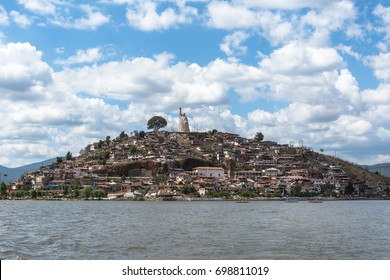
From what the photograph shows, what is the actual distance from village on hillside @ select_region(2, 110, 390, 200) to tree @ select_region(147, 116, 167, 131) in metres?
1.42

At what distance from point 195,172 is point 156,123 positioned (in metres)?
47.6

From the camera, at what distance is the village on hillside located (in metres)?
125

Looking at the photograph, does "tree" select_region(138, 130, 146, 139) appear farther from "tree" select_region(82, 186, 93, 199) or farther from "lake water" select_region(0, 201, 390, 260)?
"lake water" select_region(0, 201, 390, 260)

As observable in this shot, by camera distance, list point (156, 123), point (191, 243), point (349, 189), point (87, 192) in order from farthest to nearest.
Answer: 1. point (156, 123)
2. point (349, 189)
3. point (87, 192)
4. point (191, 243)

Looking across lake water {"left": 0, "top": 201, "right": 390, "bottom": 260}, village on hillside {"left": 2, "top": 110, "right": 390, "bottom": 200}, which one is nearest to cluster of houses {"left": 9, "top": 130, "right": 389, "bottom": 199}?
village on hillside {"left": 2, "top": 110, "right": 390, "bottom": 200}

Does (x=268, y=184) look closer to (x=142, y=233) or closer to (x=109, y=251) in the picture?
(x=142, y=233)

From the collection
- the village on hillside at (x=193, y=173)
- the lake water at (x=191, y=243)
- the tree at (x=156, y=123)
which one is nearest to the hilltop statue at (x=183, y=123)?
the village on hillside at (x=193, y=173)

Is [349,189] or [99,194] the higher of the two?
[349,189]

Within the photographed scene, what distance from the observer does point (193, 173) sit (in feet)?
458

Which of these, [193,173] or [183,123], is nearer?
[193,173]

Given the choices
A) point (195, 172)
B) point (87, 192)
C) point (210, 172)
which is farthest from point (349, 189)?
point (87, 192)

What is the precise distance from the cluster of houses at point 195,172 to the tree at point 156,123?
5.40m

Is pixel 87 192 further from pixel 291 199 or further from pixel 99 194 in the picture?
pixel 291 199

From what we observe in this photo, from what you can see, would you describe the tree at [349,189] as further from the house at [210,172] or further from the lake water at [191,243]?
the lake water at [191,243]
